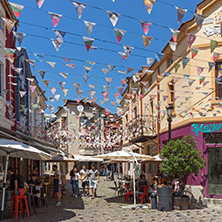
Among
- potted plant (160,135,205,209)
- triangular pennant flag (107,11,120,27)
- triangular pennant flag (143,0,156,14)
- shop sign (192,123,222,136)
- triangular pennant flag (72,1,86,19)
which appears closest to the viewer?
triangular pennant flag (143,0,156,14)

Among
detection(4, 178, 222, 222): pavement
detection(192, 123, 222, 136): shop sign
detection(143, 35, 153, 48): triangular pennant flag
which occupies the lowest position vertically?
detection(4, 178, 222, 222): pavement

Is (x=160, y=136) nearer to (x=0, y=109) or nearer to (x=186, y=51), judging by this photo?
(x=186, y=51)

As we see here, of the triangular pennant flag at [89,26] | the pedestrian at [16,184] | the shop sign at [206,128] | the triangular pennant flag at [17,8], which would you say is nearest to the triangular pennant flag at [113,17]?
the triangular pennant flag at [89,26]

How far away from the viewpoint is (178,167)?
11.4m

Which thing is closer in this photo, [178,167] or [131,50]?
[131,50]

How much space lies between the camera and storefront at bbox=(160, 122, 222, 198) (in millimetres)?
13414

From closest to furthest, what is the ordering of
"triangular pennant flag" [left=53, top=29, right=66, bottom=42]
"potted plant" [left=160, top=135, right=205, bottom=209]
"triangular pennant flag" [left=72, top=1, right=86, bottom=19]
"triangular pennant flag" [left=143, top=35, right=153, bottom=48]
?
1. "triangular pennant flag" [left=72, top=1, right=86, bottom=19]
2. "triangular pennant flag" [left=53, top=29, right=66, bottom=42]
3. "triangular pennant flag" [left=143, top=35, right=153, bottom=48]
4. "potted plant" [left=160, top=135, right=205, bottom=209]

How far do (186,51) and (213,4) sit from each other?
7.52 ft

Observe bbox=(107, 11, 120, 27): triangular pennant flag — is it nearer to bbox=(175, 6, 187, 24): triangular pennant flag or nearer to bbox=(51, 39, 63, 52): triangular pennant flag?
bbox=(175, 6, 187, 24): triangular pennant flag

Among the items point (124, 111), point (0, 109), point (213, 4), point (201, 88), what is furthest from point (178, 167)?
point (124, 111)

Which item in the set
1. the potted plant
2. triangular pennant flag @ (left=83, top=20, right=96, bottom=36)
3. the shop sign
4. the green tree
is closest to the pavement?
the potted plant

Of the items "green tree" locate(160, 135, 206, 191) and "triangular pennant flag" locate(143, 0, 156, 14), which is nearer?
"triangular pennant flag" locate(143, 0, 156, 14)

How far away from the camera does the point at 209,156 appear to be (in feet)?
45.0

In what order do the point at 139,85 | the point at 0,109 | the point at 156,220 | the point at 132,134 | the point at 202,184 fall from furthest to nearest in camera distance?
1. the point at 139,85
2. the point at 132,134
3. the point at 0,109
4. the point at 202,184
5. the point at 156,220
